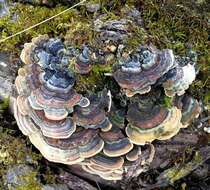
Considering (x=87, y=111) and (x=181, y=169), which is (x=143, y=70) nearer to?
(x=87, y=111)

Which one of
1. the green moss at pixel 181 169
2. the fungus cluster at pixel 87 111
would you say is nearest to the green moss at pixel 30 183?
the fungus cluster at pixel 87 111

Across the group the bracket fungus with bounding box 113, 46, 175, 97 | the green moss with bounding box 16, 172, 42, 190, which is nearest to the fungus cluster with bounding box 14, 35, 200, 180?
the bracket fungus with bounding box 113, 46, 175, 97

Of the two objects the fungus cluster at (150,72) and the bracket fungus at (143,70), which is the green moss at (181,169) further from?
the bracket fungus at (143,70)

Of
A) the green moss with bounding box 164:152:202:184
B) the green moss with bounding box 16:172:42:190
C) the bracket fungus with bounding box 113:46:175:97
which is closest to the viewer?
the bracket fungus with bounding box 113:46:175:97

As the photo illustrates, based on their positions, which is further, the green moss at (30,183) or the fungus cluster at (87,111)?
the green moss at (30,183)

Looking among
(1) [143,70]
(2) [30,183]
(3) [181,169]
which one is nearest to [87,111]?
(1) [143,70]

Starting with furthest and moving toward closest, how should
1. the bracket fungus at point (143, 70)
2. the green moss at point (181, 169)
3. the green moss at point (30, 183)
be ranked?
the green moss at point (181, 169), the green moss at point (30, 183), the bracket fungus at point (143, 70)

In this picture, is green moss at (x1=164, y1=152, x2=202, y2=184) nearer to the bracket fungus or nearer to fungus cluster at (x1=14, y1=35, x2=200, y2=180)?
fungus cluster at (x1=14, y1=35, x2=200, y2=180)

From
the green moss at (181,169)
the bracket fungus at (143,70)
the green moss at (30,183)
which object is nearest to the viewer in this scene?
the bracket fungus at (143,70)

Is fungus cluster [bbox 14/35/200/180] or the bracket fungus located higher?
the bracket fungus
